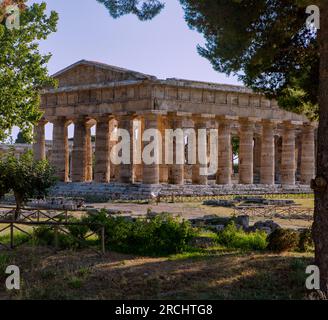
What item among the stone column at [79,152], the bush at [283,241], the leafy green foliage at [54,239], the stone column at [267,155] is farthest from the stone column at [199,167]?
the bush at [283,241]

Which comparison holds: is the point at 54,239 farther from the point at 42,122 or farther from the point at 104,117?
the point at 42,122

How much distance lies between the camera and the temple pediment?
40.4 metres

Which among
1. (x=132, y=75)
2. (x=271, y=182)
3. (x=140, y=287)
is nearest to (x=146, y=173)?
(x=132, y=75)

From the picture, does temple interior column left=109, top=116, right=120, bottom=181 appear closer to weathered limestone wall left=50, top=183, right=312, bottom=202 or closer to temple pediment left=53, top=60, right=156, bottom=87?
temple pediment left=53, top=60, right=156, bottom=87

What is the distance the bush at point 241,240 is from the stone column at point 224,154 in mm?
27216

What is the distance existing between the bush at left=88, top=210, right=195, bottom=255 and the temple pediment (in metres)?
25.1

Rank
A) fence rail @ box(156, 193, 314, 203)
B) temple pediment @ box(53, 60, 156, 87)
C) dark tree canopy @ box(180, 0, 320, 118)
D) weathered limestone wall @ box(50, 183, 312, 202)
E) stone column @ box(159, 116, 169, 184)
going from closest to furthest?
dark tree canopy @ box(180, 0, 320, 118) < fence rail @ box(156, 193, 314, 203) < weathered limestone wall @ box(50, 183, 312, 202) < temple pediment @ box(53, 60, 156, 87) < stone column @ box(159, 116, 169, 184)

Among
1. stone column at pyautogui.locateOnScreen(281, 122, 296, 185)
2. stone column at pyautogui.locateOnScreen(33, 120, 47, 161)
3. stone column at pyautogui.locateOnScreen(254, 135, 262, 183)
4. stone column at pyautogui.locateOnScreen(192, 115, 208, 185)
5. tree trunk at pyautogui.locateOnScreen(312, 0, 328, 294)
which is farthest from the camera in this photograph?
stone column at pyautogui.locateOnScreen(254, 135, 262, 183)

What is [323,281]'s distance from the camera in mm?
10289

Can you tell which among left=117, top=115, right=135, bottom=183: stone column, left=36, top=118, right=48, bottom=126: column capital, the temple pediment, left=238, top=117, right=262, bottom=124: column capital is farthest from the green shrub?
left=36, top=118, right=48, bottom=126: column capital

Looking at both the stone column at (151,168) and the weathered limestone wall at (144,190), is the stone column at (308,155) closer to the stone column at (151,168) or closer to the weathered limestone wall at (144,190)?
the weathered limestone wall at (144,190)

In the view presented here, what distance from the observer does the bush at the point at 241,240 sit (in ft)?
50.4

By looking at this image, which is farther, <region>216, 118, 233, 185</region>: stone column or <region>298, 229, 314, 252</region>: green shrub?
<region>216, 118, 233, 185</region>: stone column

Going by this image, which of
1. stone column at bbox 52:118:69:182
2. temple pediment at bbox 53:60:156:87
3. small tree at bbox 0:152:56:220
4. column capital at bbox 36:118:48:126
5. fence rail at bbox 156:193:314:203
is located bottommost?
fence rail at bbox 156:193:314:203
